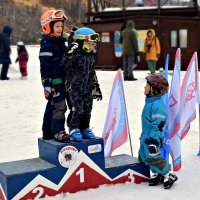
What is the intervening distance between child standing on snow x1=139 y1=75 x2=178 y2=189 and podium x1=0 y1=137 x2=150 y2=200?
272mm

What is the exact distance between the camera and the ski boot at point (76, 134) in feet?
15.1

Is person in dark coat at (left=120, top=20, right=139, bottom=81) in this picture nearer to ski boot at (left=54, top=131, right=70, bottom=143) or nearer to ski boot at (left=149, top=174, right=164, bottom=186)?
ski boot at (left=149, top=174, right=164, bottom=186)

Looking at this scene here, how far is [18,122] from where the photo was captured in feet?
28.2

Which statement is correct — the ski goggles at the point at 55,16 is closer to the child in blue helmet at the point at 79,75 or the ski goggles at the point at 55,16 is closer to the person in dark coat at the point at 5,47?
the child in blue helmet at the point at 79,75

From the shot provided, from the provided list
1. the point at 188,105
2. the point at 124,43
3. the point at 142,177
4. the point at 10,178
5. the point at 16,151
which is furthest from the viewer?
the point at 124,43

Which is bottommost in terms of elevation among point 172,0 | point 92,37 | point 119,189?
point 119,189

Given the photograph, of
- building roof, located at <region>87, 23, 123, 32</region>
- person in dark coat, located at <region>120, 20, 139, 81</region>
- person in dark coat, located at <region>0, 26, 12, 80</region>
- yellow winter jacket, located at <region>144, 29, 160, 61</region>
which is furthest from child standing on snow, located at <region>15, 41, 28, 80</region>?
yellow winter jacket, located at <region>144, 29, 160, 61</region>

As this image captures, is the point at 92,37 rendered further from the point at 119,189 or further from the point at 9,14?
the point at 9,14

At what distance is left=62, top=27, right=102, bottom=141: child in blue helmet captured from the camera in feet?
15.1

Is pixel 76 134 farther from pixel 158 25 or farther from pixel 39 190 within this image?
pixel 158 25

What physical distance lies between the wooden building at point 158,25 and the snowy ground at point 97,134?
4960 millimetres

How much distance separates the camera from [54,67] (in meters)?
4.61

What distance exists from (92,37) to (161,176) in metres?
1.57

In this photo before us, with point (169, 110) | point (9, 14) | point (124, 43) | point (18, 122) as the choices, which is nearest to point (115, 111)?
point (169, 110)
